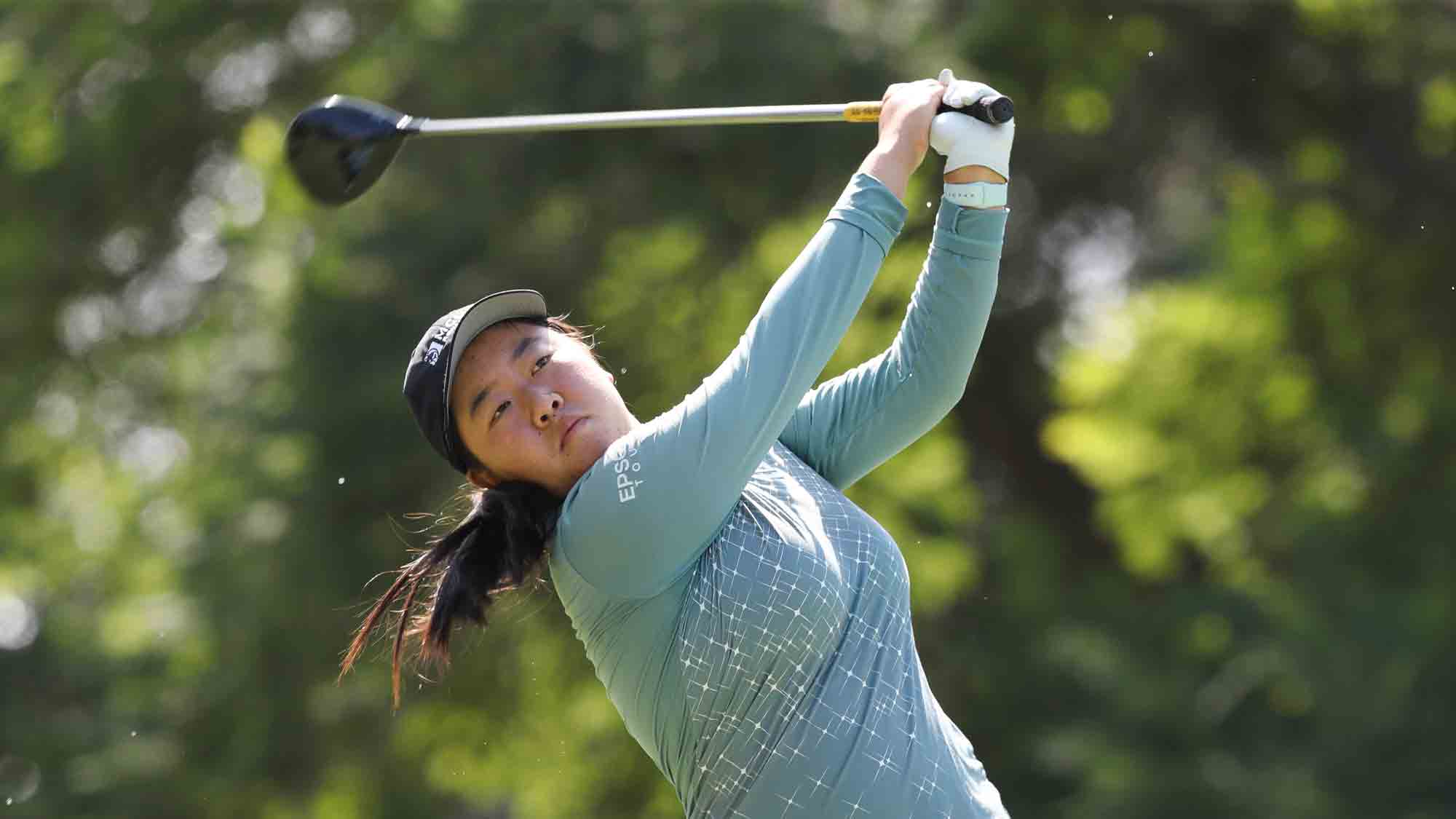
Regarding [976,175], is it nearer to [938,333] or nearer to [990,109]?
[990,109]

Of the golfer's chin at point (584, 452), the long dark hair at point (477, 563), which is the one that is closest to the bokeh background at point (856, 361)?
the long dark hair at point (477, 563)

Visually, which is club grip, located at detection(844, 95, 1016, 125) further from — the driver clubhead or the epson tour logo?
the driver clubhead

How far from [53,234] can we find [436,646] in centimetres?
779

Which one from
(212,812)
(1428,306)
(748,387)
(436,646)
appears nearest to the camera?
(748,387)

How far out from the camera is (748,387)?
2148mm

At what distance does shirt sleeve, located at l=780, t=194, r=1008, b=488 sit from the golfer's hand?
0.14 meters

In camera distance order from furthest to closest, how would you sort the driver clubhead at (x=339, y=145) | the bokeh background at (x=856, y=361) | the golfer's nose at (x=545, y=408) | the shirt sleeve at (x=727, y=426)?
1. the bokeh background at (x=856, y=361)
2. the driver clubhead at (x=339, y=145)
3. the golfer's nose at (x=545, y=408)
4. the shirt sleeve at (x=727, y=426)

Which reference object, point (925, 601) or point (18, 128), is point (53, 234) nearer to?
point (18, 128)

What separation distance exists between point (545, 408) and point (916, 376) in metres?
0.51

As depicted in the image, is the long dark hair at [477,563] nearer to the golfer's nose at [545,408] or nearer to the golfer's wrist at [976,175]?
the golfer's nose at [545,408]

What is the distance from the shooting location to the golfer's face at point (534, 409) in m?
2.38

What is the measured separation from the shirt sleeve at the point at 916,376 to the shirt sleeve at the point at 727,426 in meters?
0.25

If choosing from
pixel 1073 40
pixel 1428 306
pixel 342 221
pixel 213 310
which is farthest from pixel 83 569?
pixel 1428 306

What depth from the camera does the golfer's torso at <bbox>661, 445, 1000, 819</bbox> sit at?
219 cm
